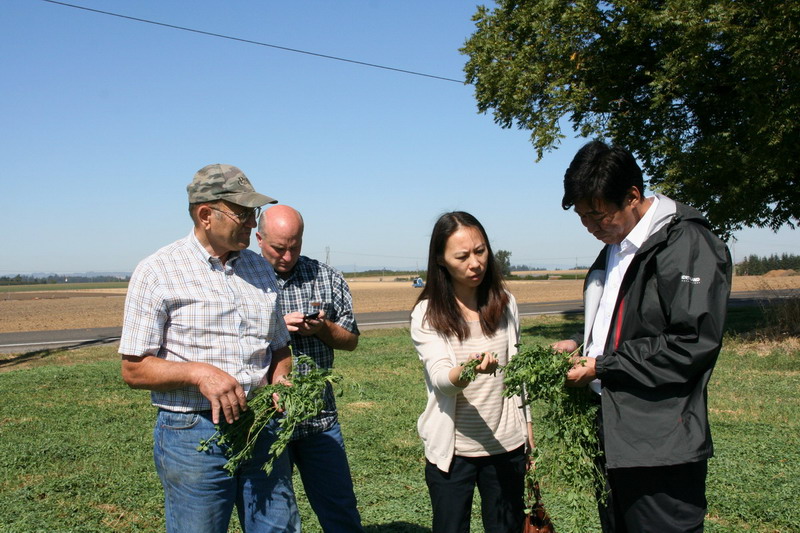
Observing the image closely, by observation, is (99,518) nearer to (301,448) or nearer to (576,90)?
(301,448)

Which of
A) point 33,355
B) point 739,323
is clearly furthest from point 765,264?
point 33,355

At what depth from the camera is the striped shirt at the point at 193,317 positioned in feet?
8.56

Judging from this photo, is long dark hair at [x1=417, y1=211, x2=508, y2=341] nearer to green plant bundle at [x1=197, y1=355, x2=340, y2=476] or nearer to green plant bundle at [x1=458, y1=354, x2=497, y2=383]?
green plant bundle at [x1=458, y1=354, x2=497, y2=383]

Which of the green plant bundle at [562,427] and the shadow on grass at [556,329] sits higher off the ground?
the green plant bundle at [562,427]

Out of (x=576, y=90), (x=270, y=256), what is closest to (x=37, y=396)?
(x=270, y=256)

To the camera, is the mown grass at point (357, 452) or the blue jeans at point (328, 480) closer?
the blue jeans at point (328, 480)

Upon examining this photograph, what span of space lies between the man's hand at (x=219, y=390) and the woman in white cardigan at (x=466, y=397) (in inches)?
35.3

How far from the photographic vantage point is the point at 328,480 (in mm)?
3465

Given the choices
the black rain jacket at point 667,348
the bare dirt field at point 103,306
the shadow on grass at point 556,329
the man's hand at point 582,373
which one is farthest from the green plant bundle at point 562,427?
the bare dirt field at point 103,306

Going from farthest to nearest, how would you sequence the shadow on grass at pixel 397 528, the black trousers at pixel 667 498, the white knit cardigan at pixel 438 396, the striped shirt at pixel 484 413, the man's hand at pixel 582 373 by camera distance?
the shadow on grass at pixel 397 528 < the striped shirt at pixel 484 413 < the white knit cardigan at pixel 438 396 < the man's hand at pixel 582 373 < the black trousers at pixel 667 498

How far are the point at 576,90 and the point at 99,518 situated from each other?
41.3 ft

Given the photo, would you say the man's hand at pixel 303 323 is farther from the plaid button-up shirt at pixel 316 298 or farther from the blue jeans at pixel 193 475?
the blue jeans at pixel 193 475

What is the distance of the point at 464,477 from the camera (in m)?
3.06

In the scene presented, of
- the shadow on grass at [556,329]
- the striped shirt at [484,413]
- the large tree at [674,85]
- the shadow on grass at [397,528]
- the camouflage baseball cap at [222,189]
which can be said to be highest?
the large tree at [674,85]
